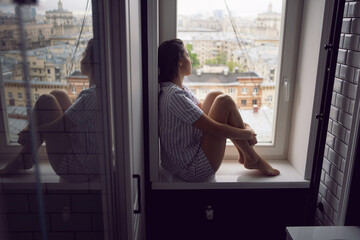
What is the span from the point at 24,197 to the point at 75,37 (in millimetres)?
355

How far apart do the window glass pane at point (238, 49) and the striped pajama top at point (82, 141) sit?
1.25 meters

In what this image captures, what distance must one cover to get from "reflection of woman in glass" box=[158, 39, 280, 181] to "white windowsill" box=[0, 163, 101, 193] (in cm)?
112

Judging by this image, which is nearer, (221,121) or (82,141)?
(82,141)

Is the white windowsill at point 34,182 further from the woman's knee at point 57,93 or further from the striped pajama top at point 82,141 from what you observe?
the woman's knee at point 57,93

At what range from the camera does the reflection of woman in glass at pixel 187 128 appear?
1.86 m

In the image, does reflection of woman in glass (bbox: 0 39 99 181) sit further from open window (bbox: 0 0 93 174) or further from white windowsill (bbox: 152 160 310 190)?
white windowsill (bbox: 152 160 310 190)

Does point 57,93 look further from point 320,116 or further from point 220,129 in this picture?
point 320,116

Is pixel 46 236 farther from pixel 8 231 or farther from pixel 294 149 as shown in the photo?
pixel 294 149

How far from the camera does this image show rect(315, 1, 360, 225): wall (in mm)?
1583

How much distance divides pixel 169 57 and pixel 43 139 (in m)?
1.35

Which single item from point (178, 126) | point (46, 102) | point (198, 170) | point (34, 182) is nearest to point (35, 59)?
point (46, 102)

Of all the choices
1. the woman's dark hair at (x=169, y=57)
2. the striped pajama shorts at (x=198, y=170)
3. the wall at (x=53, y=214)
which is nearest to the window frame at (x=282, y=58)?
the woman's dark hair at (x=169, y=57)

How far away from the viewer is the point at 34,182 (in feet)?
1.86

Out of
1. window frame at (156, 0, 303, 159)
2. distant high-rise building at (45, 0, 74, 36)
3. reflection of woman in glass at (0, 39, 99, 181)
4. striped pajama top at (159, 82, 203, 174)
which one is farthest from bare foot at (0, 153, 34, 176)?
window frame at (156, 0, 303, 159)
